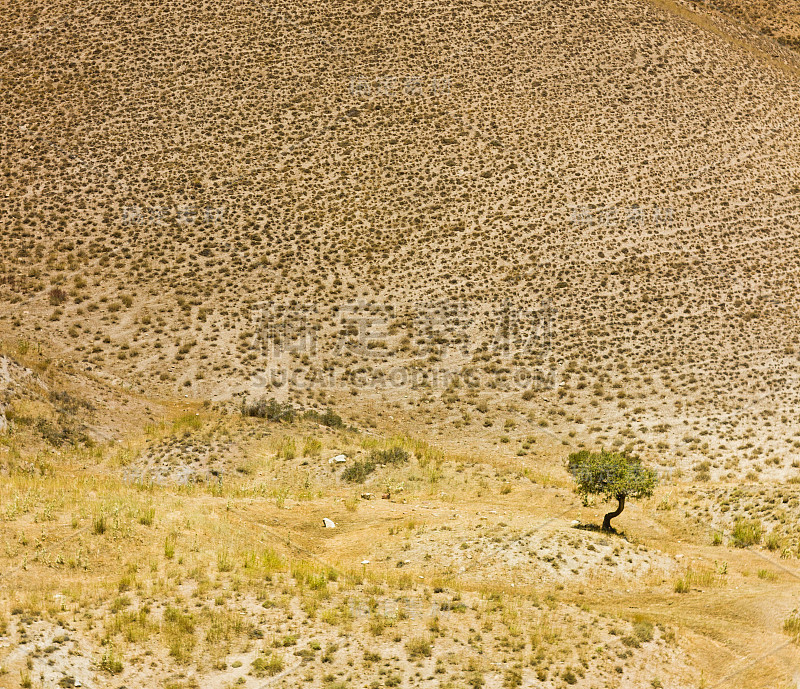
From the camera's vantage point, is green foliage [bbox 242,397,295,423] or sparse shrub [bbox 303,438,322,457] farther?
green foliage [bbox 242,397,295,423]

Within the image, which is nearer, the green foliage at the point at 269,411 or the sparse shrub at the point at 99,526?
the sparse shrub at the point at 99,526

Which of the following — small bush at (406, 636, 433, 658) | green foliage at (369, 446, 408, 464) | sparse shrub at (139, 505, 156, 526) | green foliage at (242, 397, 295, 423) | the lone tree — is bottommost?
small bush at (406, 636, 433, 658)

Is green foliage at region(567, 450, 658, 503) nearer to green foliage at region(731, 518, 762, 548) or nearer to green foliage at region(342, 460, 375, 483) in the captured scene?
green foliage at region(731, 518, 762, 548)

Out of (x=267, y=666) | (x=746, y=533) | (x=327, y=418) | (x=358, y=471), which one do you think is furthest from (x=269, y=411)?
(x=267, y=666)

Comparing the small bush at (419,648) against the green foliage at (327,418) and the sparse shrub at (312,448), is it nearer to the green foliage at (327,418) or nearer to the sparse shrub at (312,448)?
the sparse shrub at (312,448)

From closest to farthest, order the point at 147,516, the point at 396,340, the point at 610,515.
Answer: the point at 147,516 → the point at 610,515 → the point at 396,340

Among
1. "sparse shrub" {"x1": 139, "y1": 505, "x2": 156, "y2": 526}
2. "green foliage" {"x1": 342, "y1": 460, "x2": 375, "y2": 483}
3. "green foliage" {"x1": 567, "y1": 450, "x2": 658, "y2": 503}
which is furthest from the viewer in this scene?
"green foliage" {"x1": 342, "y1": 460, "x2": 375, "y2": 483}

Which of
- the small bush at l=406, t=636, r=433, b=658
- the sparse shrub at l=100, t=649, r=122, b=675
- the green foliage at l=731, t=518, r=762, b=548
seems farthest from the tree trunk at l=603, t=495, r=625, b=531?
the sparse shrub at l=100, t=649, r=122, b=675

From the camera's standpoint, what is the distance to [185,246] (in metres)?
44.7

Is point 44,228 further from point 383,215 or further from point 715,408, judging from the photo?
point 715,408

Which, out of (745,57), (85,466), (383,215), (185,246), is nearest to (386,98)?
(383,215)

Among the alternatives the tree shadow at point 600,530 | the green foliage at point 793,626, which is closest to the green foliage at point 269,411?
the tree shadow at point 600,530

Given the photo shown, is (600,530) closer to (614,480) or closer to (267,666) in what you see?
(614,480)

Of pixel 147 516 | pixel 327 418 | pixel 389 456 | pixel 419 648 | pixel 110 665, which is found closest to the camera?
pixel 110 665
